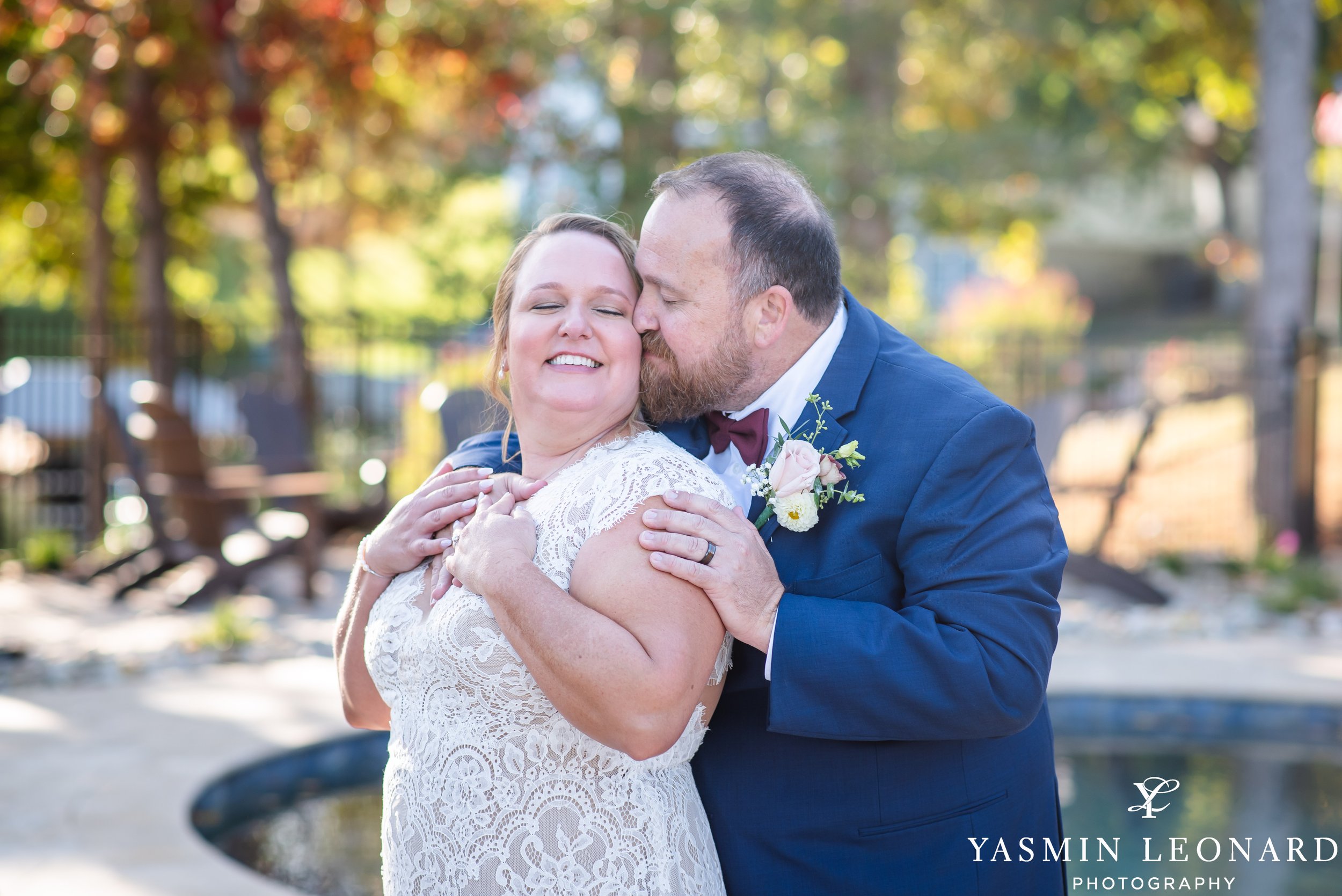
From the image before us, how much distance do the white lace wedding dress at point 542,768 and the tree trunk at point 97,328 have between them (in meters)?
8.60

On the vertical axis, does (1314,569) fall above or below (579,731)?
below

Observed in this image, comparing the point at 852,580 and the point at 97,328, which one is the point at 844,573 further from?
the point at 97,328

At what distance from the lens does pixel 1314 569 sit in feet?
30.8

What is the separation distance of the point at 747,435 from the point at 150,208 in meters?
12.9

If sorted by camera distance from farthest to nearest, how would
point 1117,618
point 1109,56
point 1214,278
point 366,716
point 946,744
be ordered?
point 1214,278
point 1109,56
point 1117,618
point 366,716
point 946,744

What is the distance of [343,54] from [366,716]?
10.5m

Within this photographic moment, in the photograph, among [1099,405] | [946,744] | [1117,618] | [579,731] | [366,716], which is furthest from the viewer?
[1099,405]

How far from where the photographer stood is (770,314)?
8.54 feet

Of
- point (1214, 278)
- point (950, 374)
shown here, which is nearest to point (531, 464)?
point (950, 374)

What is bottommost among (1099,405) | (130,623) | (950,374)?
(130,623)

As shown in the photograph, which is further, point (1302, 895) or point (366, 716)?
point (1302, 895)

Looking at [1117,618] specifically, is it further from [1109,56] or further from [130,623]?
[1109,56]

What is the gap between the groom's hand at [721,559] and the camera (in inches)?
86.0

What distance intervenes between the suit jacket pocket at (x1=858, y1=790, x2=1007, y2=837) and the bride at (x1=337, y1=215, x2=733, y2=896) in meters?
0.33
